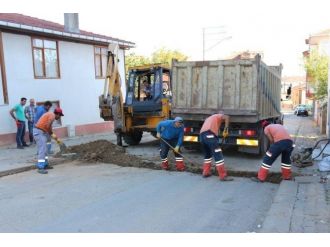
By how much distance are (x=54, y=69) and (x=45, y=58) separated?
68 cm

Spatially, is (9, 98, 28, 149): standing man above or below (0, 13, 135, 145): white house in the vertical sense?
below

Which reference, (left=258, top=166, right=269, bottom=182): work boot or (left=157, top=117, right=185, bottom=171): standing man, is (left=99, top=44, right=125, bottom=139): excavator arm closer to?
(left=157, top=117, right=185, bottom=171): standing man

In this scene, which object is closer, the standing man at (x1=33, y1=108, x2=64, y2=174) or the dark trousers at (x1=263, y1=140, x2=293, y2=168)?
the dark trousers at (x1=263, y1=140, x2=293, y2=168)

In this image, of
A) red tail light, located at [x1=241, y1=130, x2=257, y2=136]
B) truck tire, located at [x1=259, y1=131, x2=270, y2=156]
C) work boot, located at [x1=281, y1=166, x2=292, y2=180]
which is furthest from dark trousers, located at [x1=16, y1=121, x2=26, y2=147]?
work boot, located at [x1=281, y1=166, x2=292, y2=180]

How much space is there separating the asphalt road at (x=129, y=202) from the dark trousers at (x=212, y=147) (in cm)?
45

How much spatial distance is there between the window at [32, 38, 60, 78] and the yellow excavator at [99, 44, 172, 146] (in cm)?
393

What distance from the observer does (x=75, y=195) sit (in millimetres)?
6625

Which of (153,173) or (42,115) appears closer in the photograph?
(153,173)

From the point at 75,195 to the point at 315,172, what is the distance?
200 inches

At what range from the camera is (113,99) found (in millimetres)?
12008

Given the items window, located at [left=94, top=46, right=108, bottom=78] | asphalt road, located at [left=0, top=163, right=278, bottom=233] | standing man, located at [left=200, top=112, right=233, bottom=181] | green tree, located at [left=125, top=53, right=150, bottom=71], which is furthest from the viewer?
green tree, located at [left=125, top=53, right=150, bottom=71]

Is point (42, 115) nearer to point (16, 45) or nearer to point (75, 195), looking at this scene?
point (75, 195)

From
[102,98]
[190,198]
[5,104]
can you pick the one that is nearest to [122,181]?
[190,198]

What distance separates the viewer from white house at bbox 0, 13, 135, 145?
44.3 ft
